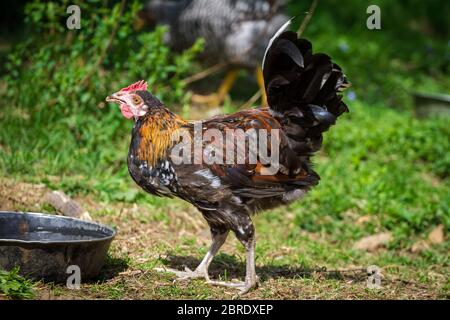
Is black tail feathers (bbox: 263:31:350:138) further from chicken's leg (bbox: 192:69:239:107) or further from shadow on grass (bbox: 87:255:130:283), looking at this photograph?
chicken's leg (bbox: 192:69:239:107)

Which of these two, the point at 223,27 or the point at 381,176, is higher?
the point at 223,27

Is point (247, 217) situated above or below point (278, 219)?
above

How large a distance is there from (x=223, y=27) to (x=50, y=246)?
582 cm

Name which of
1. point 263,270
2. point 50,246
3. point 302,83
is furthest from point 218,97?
point 50,246

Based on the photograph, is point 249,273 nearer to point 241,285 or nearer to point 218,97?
point 241,285

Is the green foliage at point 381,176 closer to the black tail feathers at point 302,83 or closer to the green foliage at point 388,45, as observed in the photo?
the black tail feathers at point 302,83

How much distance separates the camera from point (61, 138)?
291 inches

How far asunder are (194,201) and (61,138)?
3.09 m

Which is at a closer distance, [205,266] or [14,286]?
[14,286]

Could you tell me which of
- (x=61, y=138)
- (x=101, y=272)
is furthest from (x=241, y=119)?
(x=61, y=138)

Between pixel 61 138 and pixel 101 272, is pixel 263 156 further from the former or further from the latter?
pixel 61 138

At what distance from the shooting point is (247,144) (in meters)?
4.81

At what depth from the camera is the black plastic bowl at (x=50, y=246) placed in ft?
14.4

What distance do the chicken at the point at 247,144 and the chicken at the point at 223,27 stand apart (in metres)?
4.16
